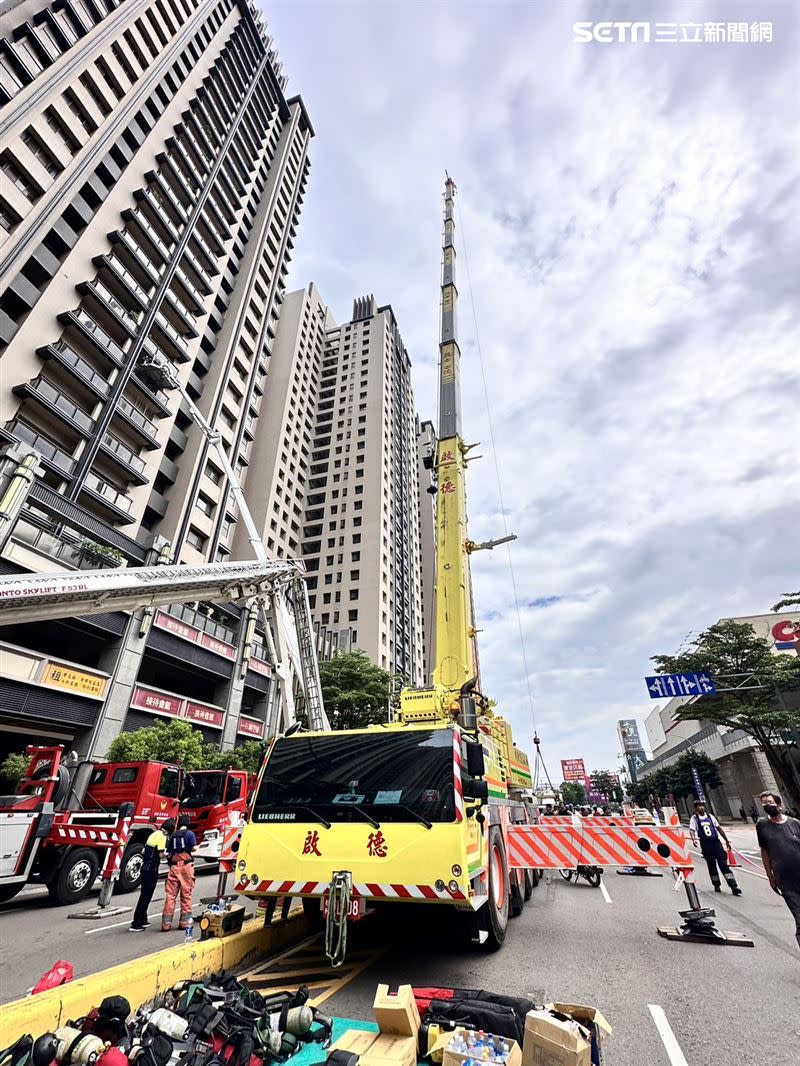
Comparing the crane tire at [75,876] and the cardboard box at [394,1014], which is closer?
the cardboard box at [394,1014]

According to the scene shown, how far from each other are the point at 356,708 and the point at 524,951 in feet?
93.3

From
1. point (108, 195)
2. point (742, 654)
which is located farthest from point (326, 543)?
point (742, 654)

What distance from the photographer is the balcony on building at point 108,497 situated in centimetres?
2631

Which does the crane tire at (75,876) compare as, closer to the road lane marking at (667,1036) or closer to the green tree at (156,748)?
the green tree at (156,748)

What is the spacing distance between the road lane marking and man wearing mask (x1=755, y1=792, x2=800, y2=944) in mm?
2189

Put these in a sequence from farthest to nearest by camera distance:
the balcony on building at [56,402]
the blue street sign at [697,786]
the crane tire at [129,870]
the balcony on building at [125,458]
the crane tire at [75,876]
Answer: the blue street sign at [697,786]
the balcony on building at [125,458]
the balcony on building at [56,402]
the crane tire at [129,870]
the crane tire at [75,876]

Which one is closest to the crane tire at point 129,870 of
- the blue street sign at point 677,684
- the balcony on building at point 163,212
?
the blue street sign at point 677,684

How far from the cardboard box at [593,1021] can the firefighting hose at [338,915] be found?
2.05m

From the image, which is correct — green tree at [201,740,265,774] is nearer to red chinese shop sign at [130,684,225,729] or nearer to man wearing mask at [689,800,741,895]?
red chinese shop sign at [130,684,225,729]

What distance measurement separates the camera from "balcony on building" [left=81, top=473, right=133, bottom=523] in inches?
1036

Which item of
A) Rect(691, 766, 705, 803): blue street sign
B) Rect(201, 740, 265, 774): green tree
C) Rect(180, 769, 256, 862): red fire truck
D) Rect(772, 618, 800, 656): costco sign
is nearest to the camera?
Rect(180, 769, 256, 862): red fire truck

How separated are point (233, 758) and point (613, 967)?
22.6 metres

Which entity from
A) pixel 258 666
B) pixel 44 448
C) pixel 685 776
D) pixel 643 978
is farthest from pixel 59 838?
pixel 685 776

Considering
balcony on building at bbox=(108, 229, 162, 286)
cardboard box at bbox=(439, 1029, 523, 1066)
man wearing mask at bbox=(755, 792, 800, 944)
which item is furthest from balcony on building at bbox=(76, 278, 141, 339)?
man wearing mask at bbox=(755, 792, 800, 944)
